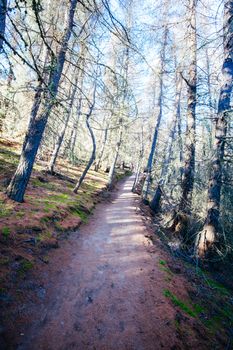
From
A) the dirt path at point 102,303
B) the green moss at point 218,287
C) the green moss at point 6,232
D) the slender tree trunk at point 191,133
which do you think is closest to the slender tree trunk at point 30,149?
the green moss at point 6,232

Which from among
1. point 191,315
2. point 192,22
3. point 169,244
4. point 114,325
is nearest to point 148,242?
point 169,244

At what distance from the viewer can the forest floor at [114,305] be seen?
11.4ft

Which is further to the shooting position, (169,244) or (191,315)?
(169,244)

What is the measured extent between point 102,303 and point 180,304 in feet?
5.86

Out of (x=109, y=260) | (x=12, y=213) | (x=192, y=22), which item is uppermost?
(x=192, y=22)

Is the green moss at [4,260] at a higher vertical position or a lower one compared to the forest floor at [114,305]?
higher

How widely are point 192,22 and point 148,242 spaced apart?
32.6ft

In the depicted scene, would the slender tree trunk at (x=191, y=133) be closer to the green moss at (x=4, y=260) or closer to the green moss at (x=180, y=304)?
the green moss at (x=180, y=304)

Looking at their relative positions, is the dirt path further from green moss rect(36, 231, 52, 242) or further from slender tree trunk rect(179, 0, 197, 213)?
slender tree trunk rect(179, 0, 197, 213)

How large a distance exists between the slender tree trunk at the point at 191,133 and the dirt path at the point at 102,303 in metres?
3.45

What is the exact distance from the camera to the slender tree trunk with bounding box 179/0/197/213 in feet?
30.9

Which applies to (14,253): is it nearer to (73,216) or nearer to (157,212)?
(73,216)

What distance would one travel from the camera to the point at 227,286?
738cm

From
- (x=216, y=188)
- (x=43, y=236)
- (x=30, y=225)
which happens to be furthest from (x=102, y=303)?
(x=216, y=188)
